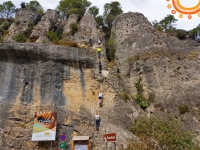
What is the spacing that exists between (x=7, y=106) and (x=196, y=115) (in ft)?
52.6

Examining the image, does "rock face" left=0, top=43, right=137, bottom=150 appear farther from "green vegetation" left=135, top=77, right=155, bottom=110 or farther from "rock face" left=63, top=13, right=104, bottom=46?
"rock face" left=63, top=13, right=104, bottom=46

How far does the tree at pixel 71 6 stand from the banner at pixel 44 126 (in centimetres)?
2631

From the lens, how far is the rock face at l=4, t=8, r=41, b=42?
113 ft

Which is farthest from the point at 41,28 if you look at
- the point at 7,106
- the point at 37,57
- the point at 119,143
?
the point at 119,143

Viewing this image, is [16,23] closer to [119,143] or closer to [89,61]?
[89,61]

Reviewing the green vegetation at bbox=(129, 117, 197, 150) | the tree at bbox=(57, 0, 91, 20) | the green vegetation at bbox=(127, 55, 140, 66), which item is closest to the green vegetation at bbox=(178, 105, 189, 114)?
the green vegetation at bbox=(129, 117, 197, 150)

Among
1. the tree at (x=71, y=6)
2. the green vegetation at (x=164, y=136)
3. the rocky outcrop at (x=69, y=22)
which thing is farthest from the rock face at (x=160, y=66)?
the tree at (x=71, y=6)

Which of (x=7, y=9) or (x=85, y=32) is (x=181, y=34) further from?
(x=7, y=9)

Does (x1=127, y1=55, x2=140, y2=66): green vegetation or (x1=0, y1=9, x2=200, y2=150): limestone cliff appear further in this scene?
(x1=127, y1=55, x2=140, y2=66): green vegetation

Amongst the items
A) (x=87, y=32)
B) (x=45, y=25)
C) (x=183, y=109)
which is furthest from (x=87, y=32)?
(x=183, y=109)

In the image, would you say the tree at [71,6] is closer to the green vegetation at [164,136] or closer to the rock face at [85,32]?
the rock face at [85,32]

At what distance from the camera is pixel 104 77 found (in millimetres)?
23000

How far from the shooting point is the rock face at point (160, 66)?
23391mm

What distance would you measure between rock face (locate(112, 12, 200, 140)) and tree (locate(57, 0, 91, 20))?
962cm
